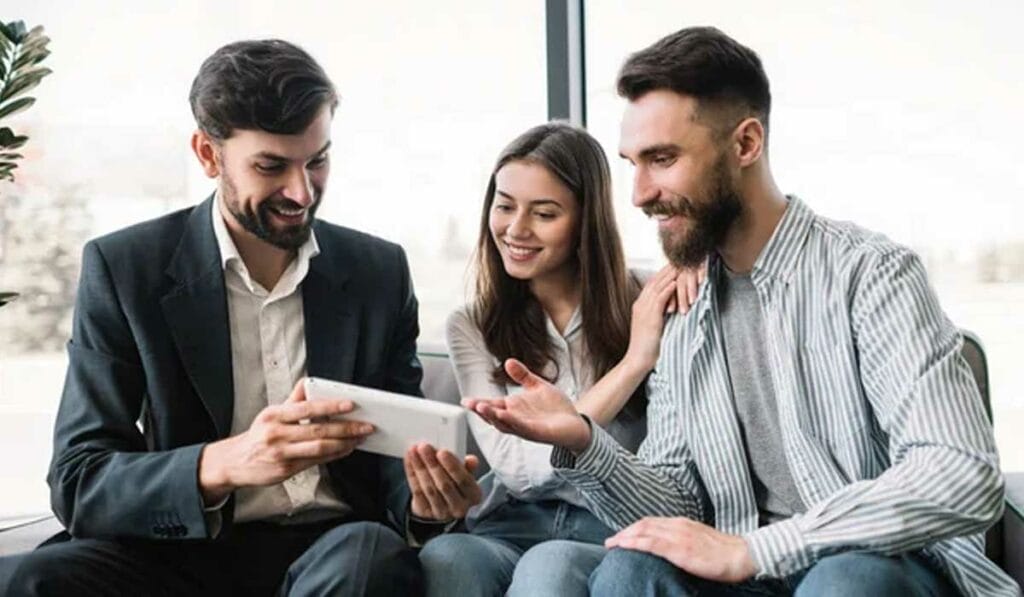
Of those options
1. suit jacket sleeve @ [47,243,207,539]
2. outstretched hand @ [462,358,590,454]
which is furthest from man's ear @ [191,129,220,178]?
outstretched hand @ [462,358,590,454]

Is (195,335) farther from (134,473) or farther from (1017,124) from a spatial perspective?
(1017,124)

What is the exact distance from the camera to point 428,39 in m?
3.88

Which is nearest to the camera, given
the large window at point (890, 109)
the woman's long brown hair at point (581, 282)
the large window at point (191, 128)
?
the woman's long brown hair at point (581, 282)

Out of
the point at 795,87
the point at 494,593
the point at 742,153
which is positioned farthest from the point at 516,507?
the point at 795,87

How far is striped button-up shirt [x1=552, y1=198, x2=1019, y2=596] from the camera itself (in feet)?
5.83

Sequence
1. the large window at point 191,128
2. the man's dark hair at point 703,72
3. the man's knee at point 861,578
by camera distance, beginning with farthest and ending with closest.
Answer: the large window at point 191,128 < the man's dark hair at point 703,72 < the man's knee at point 861,578

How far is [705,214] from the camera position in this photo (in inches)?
82.9

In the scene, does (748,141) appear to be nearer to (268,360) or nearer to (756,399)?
(756,399)

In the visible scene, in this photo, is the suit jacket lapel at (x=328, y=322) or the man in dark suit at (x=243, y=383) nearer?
the man in dark suit at (x=243, y=383)

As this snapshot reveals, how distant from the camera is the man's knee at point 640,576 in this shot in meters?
1.73

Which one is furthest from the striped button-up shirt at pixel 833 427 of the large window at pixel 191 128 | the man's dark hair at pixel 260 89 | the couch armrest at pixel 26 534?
the large window at pixel 191 128

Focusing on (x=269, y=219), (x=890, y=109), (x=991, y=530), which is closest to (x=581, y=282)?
(x=269, y=219)

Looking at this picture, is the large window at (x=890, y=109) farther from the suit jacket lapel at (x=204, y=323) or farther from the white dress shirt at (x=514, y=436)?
the suit jacket lapel at (x=204, y=323)

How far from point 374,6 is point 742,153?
205cm
